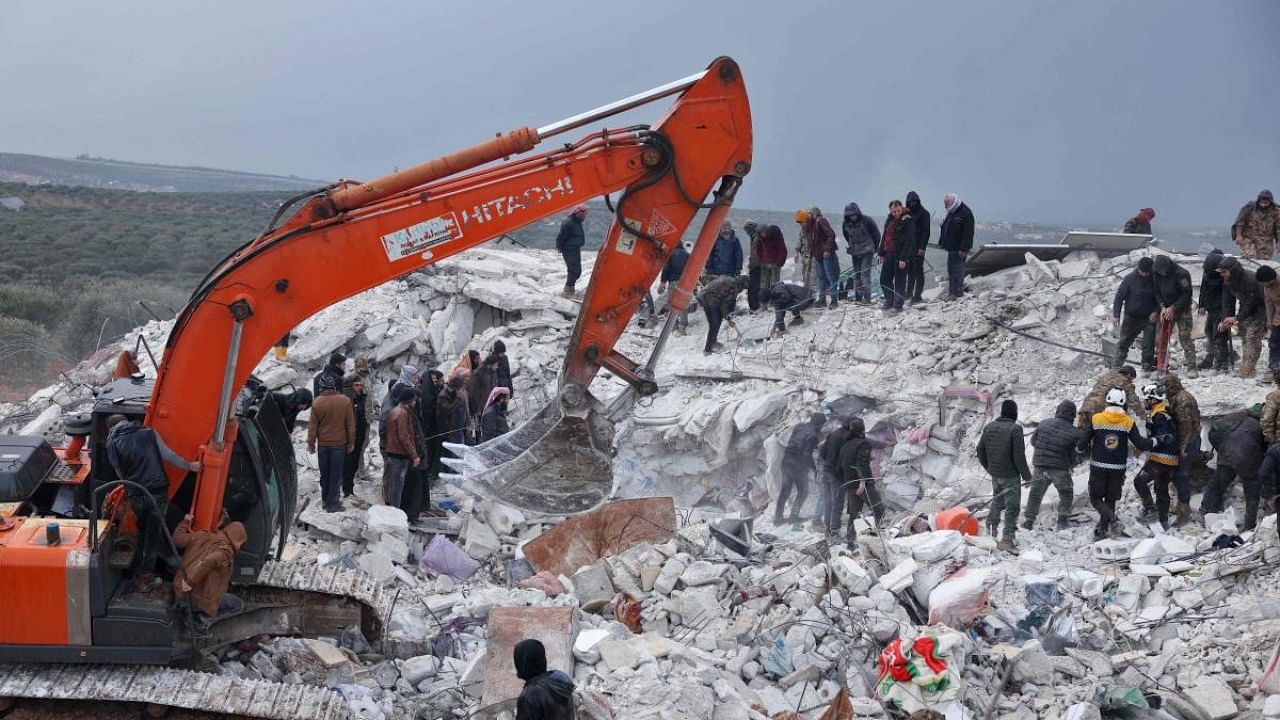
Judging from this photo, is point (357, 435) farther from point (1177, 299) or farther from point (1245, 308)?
point (1245, 308)

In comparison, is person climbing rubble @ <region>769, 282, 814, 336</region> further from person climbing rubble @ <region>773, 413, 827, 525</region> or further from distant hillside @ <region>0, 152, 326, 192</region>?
distant hillside @ <region>0, 152, 326, 192</region>

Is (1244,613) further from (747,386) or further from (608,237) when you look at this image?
(747,386)

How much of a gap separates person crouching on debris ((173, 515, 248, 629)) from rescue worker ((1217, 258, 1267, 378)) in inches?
406

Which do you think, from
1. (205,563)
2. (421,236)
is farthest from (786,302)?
(205,563)

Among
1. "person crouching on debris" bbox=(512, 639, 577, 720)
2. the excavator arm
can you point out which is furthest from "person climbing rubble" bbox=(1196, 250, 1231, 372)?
"person crouching on debris" bbox=(512, 639, 577, 720)

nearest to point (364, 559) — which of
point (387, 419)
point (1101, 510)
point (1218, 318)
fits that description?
point (387, 419)

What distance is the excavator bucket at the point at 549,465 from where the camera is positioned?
30.9 feet

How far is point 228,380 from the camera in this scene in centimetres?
676

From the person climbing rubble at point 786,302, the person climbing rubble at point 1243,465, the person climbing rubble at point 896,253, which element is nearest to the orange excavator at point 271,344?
the person climbing rubble at point 1243,465

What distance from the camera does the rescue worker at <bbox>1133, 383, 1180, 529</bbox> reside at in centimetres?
1070

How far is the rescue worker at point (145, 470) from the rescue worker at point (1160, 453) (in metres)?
8.22

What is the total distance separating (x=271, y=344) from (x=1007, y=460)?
6747 millimetres

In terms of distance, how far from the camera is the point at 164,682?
6.71 m

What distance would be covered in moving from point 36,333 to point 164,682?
64.3ft
